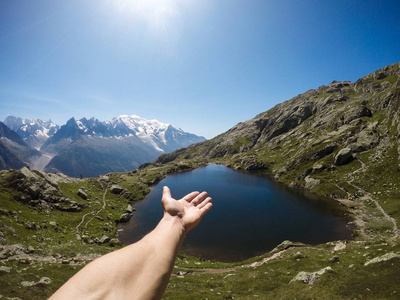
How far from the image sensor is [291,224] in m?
59.5

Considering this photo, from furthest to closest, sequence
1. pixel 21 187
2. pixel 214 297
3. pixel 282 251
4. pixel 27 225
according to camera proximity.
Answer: pixel 21 187 → pixel 27 225 → pixel 282 251 → pixel 214 297

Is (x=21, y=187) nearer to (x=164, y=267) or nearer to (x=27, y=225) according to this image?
(x=27, y=225)

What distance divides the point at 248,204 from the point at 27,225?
69.6 m

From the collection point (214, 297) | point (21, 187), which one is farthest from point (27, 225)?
point (214, 297)

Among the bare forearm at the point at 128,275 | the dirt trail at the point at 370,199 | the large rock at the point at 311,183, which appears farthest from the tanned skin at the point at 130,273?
the large rock at the point at 311,183

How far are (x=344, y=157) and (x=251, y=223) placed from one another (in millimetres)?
69384

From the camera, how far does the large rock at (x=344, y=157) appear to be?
314ft

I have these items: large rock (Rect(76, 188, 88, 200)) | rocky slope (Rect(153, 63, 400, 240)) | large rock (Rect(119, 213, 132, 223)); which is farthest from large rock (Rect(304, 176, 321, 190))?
large rock (Rect(76, 188, 88, 200))

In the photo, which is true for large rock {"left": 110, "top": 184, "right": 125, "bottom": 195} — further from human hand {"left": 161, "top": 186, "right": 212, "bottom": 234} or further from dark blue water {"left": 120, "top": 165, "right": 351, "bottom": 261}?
human hand {"left": 161, "top": 186, "right": 212, "bottom": 234}

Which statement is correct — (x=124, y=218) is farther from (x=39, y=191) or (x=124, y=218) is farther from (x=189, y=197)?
(x=189, y=197)

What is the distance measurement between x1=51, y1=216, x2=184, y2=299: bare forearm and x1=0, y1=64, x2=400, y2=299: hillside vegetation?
16.0 metres

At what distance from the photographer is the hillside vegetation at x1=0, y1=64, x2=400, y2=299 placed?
17.5 metres

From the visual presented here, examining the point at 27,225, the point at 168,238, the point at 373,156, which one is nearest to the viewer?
the point at 168,238

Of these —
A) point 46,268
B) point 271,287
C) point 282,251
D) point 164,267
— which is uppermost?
point 164,267
